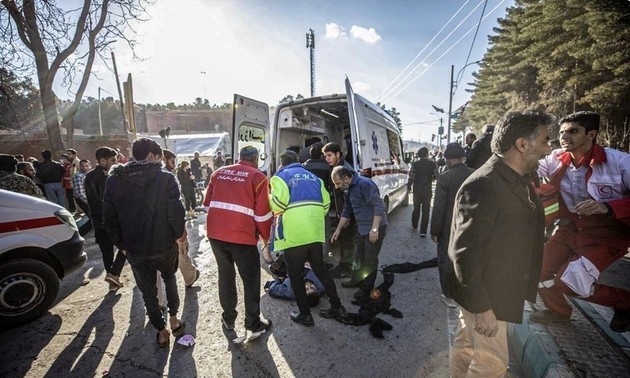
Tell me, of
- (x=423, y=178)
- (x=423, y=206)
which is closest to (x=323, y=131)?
(x=423, y=178)

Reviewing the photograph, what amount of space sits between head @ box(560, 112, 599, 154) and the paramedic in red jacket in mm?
2666

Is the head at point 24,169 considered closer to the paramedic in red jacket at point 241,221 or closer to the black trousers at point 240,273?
the paramedic in red jacket at point 241,221

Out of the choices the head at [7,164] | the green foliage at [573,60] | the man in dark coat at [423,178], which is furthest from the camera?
the green foliage at [573,60]

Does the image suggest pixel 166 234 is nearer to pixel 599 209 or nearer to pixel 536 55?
pixel 599 209

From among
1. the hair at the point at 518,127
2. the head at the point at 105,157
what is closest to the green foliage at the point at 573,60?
the hair at the point at 518,127

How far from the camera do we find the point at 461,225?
1.54 metres

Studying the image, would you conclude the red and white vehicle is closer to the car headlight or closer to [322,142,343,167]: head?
the car headlight

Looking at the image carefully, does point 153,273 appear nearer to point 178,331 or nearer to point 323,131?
point 178,331

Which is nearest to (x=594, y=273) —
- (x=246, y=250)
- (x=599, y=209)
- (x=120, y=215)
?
(x=599, y=209)

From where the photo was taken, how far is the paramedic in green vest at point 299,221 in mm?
2896

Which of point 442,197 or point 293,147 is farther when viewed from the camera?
point 293,147

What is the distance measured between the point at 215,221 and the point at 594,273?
3.17m

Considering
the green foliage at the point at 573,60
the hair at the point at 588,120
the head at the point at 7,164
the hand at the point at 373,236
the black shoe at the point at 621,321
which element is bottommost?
the black shoe at the point at 621,321

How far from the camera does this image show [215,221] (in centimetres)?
274
